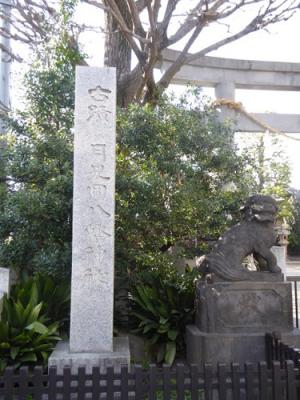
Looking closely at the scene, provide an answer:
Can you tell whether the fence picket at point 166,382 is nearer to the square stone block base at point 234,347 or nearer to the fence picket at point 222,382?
Result: the fence picket at point 222,382

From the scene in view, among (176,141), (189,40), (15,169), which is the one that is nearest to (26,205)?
(15,169)

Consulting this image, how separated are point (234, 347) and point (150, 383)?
7.67ft

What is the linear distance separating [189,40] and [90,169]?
422cm

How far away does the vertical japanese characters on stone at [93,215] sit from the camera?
15.5 feet

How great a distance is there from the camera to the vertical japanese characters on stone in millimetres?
4734

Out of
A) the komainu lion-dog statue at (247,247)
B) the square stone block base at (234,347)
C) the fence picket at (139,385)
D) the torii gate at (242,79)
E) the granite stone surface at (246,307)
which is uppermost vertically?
the torii gate at (242,79)

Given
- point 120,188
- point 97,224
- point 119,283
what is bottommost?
point 119,283

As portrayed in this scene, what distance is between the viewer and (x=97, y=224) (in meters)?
4.81

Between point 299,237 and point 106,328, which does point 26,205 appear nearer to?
point 106,328

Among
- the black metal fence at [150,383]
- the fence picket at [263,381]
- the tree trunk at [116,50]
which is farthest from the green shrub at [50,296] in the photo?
the tree trunk at [116,50]

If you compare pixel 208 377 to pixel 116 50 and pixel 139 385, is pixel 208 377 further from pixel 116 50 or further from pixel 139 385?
pixel 116 50

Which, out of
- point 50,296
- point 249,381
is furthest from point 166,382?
point 50,296

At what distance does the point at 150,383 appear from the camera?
10.3ft

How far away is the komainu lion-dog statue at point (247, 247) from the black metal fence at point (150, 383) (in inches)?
88.8
